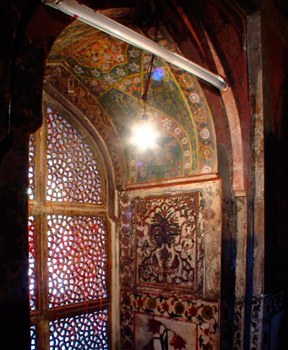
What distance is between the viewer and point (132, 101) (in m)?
4.83

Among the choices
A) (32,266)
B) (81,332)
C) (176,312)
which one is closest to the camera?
(32,266)

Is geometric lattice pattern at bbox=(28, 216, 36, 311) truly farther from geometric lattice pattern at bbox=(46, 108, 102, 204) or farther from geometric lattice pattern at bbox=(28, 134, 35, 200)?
geometric lattice pattern at bbox=(46, 108, 102, 204)

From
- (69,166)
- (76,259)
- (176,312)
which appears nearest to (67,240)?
(76,259)

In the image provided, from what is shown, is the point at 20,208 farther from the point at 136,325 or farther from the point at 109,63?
the point at 136,325

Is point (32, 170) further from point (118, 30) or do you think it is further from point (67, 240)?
point (118, 30)

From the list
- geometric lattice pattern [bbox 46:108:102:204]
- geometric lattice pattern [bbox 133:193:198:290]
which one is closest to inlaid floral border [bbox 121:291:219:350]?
geometric lattice pattern [bbox 133:193:198:290]

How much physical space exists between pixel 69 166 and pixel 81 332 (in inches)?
86.9

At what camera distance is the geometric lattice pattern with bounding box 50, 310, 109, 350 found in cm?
446

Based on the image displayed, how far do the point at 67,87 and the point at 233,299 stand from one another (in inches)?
135

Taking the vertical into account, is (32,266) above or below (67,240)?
below

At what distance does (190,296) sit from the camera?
4.41m

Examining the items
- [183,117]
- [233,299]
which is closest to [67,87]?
[183,117]

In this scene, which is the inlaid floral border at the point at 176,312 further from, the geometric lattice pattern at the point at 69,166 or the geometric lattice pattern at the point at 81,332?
the geometric lattice pattern at the point at 69,166

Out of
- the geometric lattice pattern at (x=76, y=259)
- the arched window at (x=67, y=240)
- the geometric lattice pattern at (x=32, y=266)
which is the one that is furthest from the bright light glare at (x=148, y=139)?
the geometric lattice pattern at (x=32, y=266)
